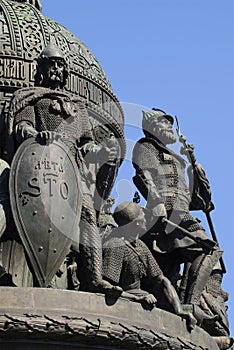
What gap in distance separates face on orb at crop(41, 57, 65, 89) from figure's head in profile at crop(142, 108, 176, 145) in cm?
206

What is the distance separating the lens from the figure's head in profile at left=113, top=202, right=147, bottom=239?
70.1 ft

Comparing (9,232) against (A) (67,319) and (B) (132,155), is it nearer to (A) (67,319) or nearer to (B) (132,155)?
(A) (67,319)

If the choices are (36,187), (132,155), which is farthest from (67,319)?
(132,155)

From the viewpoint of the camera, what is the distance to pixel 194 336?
2094 centimetres

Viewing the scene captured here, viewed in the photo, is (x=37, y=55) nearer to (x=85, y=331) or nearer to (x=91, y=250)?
(x=91, y=250)

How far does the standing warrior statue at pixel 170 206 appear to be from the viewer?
Answer: 72.5ft

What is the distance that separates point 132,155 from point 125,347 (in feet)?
14.7

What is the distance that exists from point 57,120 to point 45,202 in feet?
6.26

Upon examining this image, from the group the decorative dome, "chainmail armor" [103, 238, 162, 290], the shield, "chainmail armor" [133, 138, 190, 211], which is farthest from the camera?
the decorative dome

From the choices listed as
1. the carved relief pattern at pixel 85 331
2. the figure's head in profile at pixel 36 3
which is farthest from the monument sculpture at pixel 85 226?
the figure's head in profile at pixel 36 3

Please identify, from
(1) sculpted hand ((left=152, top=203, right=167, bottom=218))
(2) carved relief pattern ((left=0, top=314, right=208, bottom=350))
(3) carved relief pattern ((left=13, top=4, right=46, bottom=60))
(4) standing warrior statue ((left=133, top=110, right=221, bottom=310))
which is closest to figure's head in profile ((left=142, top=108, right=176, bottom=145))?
(4) standing warrior statue ((left=133, top=110, right=221, bottom=310))

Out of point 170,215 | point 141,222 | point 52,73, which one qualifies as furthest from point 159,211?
point 52,73

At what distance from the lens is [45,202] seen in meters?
20.3

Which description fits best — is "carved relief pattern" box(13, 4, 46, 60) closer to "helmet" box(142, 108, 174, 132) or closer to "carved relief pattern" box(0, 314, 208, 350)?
"helmet" box(142, 108, 174, 132)
